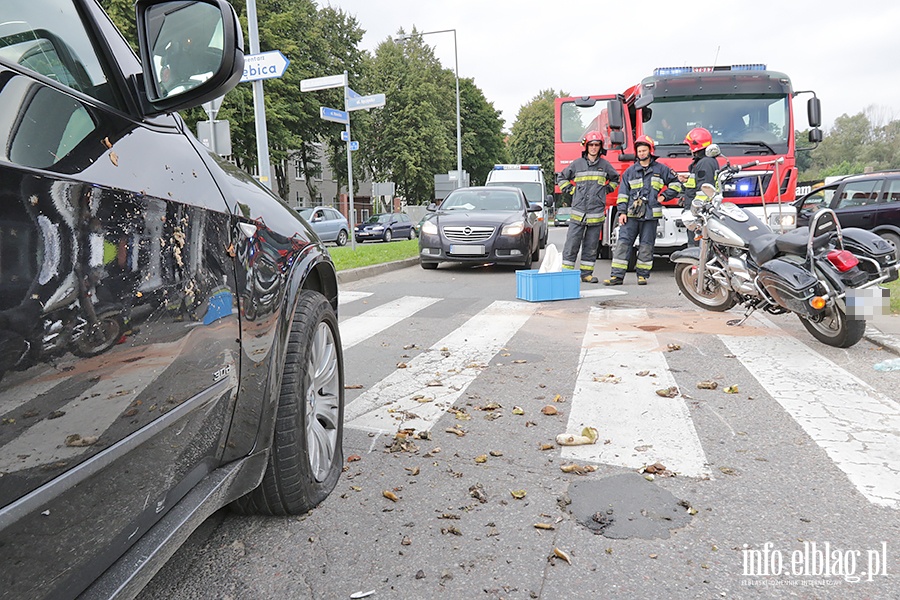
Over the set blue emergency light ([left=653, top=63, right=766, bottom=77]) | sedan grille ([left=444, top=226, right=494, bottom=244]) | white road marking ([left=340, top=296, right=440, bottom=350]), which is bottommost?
white road marking ([left=340, top=296, right=440, bottom=350])

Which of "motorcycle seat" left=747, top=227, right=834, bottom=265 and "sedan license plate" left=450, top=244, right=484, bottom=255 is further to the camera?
"sedan license plate" left=450, top=244, right=484, bottom=255

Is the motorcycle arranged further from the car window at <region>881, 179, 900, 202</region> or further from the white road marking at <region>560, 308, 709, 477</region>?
the car window at <region>881, 179, 900, 202</region>

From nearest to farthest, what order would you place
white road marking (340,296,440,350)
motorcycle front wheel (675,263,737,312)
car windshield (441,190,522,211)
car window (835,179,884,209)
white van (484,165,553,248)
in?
white road marking (340,296,440,350) → motorcycle front wheel (675,263,737,312) → car windshield (441,190,522,211) → car window (835,179,884,209) → white van (484,165,553,248)

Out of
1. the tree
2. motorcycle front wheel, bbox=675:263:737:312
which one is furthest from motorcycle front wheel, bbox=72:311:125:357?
the tree

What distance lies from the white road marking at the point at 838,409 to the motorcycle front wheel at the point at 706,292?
122 cm

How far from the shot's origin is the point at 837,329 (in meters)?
5.40

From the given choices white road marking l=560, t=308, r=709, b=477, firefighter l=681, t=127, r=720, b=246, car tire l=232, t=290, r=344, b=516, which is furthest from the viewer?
firefighter l=681, t=127, r=720, b=246

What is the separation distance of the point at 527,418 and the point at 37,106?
305cm

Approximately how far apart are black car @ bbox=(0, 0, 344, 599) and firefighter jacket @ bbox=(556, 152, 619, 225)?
→ 8676 mm

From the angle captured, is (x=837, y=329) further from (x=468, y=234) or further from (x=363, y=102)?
(x=363, y=102)

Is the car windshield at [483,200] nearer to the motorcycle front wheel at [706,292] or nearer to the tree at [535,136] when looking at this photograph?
the motorcycle front wheel at [706,292]

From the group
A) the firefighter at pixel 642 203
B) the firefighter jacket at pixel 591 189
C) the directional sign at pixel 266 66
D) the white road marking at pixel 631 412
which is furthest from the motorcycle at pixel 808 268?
the directional sign at pixel 266 66

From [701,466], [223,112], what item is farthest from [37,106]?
[223,112]

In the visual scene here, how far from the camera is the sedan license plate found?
11812mm
